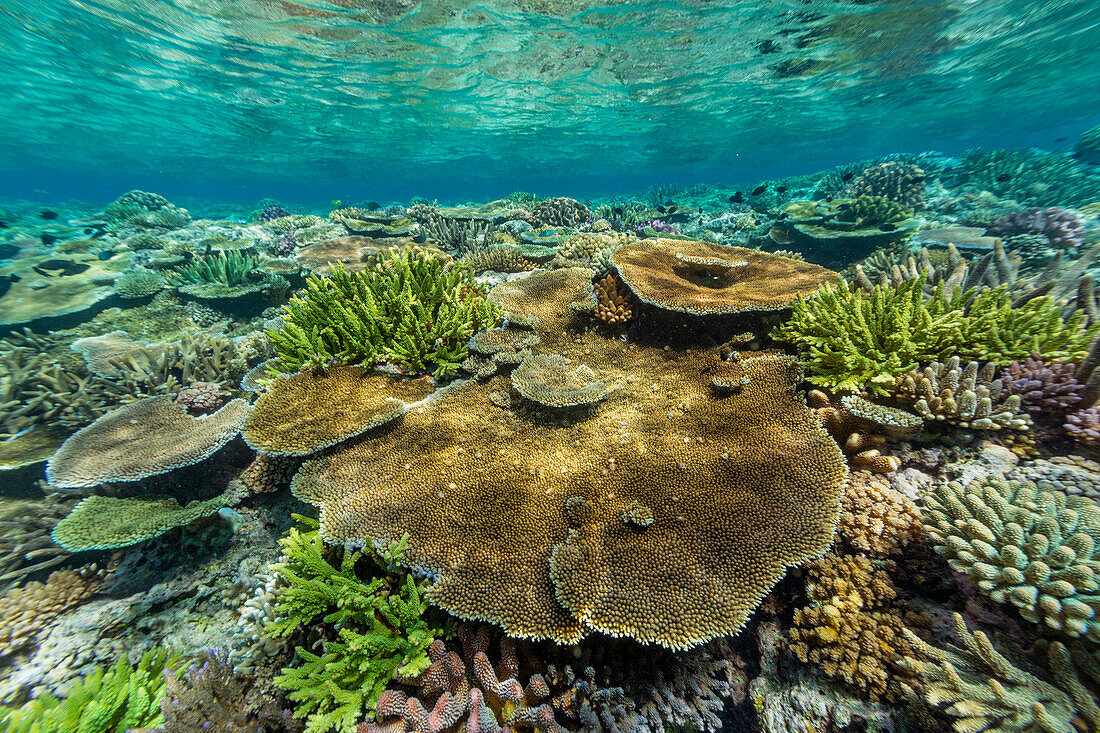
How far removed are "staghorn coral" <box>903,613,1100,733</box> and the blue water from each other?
81.3ft

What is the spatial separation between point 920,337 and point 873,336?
39cm

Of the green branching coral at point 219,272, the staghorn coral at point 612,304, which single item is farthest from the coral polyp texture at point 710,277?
the green branching coral at point 219,272

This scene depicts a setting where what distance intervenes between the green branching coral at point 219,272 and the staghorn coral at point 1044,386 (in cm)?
1305

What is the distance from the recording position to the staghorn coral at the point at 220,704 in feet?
8.14

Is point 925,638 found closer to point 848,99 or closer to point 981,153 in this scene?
point 981,153

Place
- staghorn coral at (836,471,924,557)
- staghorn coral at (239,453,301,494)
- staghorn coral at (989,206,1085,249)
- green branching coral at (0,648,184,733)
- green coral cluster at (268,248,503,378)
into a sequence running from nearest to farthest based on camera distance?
green branching coral at (0,648,184,733)
staghorn coral at (836,471,924,557)
staghorn coral at (239,453,301,494)
green coral cluster at (268,248,503,378)
staghorn coral at (989,206,1085,249)

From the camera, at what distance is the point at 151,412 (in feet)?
16.0

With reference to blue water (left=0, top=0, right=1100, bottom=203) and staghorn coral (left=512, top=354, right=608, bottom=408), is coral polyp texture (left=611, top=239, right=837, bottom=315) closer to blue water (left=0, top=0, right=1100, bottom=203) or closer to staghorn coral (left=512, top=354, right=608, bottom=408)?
staghorn coral (left=512, top=354, right=608, bottom=408)

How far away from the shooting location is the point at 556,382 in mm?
4359

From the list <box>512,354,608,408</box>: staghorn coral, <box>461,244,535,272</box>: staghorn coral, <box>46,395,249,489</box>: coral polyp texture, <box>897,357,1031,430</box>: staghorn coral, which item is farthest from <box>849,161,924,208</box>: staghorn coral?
<box>46,395,249,489</box>: coral polyp texture

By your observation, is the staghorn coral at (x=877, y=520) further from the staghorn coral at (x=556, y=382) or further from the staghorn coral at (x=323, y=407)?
the staghorn coral at (x=323, y=407)

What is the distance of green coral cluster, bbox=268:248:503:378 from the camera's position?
4.64m

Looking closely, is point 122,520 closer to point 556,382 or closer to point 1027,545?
point 556,382

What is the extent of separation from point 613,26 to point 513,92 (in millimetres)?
12634
